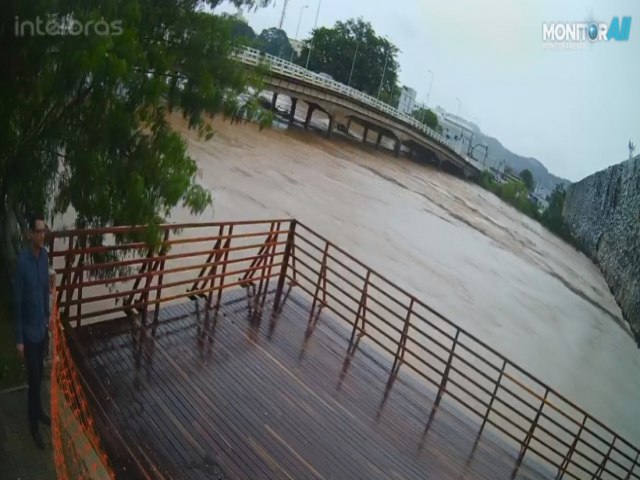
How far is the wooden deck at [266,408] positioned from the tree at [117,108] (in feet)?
4.65

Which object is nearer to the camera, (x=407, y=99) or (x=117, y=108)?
(x=117, y=108)

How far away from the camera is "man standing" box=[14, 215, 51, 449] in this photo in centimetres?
331

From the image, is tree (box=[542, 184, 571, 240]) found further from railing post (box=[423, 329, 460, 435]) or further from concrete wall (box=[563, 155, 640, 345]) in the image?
railing post (box=[423, 329, 460, 435])

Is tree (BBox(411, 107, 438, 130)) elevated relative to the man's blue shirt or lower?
lower

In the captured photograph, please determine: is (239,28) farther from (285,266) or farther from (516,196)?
(516,196)

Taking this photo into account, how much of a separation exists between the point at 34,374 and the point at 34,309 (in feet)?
1.41

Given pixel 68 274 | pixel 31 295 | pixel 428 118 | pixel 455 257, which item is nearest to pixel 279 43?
pixel 428 118

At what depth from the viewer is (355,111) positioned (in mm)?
43906

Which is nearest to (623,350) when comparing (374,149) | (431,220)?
(431,220)

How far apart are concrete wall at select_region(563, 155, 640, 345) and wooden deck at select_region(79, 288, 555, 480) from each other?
2093 centimetres

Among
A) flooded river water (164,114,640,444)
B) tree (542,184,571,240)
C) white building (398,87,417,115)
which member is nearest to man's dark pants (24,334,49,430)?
flooded river water (164,114,640,444)

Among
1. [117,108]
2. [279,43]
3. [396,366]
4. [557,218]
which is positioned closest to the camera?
[117,108]

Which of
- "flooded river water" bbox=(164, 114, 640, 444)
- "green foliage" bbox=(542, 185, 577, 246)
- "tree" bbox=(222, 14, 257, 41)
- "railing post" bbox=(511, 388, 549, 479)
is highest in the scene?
"tree" bbox=(222, 14, 257, 41)

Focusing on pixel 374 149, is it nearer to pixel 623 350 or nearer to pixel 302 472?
pixel 623 350
